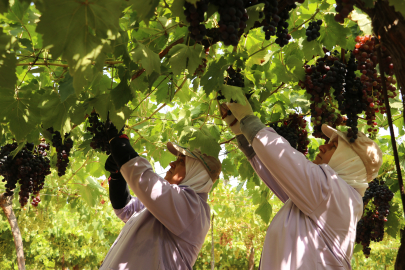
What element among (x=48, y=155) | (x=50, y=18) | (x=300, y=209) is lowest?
(x=300, y=209)

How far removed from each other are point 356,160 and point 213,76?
112 cm

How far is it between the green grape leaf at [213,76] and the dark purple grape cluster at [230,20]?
2.41 feet

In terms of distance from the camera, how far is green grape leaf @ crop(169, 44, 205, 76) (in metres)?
1.88

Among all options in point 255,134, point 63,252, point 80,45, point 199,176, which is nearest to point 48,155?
point 199,176

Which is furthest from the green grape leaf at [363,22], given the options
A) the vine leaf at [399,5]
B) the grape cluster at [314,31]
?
the vine leaf at [399,5]

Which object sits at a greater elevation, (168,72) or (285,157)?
(168,72)

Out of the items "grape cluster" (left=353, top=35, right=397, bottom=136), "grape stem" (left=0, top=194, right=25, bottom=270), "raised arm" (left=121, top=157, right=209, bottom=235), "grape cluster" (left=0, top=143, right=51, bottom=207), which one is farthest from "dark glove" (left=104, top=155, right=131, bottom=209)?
"grape stem" (left=0, top=194, right=25, bottom=270)

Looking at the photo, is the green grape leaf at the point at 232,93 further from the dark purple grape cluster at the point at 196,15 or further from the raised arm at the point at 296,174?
the dark purple grape cluster at the point at 196,15

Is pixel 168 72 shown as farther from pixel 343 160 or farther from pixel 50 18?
pixel 343 160

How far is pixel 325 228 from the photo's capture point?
2.04 metres

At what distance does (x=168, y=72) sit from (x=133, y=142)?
2115 mm

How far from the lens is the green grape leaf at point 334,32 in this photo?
234 centimetres

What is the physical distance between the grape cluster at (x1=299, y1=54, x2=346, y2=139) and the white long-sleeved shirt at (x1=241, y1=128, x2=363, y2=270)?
1.51 ft

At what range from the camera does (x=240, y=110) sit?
2.48 metres
